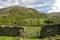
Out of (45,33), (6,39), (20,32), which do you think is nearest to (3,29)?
(20,32)

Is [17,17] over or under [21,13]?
under

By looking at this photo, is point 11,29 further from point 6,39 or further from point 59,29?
point 59,29

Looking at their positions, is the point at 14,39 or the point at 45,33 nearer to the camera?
the point at 14,39

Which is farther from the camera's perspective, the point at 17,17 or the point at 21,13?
the point at 21,13

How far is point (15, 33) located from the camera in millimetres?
30156

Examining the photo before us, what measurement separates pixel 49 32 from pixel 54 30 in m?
Answer: 0.86

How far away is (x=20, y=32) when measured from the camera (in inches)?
1172

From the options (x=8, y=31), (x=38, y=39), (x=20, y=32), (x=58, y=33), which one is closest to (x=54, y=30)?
(x=58, y=33)

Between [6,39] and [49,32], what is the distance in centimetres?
735

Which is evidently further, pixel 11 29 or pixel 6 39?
pixel 11 29

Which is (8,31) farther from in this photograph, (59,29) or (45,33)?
(59,29)

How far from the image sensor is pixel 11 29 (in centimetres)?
3017

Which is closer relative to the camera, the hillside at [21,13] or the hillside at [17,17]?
the hillside at [17,17]

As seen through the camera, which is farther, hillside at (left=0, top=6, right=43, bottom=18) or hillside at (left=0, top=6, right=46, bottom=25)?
hillside at (left=0, top=6, right=43, bottom=18)
